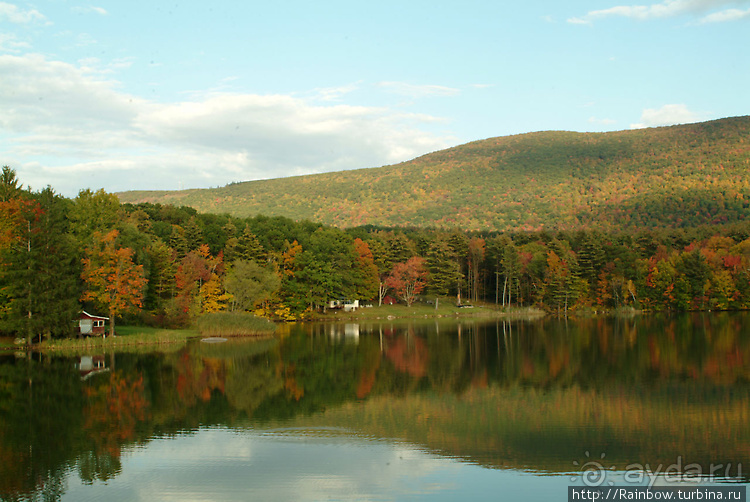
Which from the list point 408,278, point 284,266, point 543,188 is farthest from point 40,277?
point 543,188

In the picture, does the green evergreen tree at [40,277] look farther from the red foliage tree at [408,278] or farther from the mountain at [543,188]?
the mountain at [543,188]

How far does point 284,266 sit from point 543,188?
281 feet

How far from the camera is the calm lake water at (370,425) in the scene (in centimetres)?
1249

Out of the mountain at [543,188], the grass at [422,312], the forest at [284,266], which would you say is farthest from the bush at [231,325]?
the mountain at [543,188]

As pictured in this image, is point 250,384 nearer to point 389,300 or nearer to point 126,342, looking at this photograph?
point 126,342

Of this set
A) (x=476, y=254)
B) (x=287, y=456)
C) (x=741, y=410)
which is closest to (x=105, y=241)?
(x=287, y=456)

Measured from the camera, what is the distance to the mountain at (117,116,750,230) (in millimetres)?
117438

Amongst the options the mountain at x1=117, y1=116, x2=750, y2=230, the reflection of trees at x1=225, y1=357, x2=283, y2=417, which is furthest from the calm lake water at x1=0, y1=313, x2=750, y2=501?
the mountain at x1=117, y1=116, x2=750, y2=230

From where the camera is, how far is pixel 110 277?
40.6m

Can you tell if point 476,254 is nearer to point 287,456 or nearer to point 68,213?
point 68,213

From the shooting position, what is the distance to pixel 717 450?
14.0 m

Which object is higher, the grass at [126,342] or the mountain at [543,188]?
the mountain at [543,188]

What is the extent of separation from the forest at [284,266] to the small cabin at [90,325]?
81cm

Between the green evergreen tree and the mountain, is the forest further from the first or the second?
the mountain
